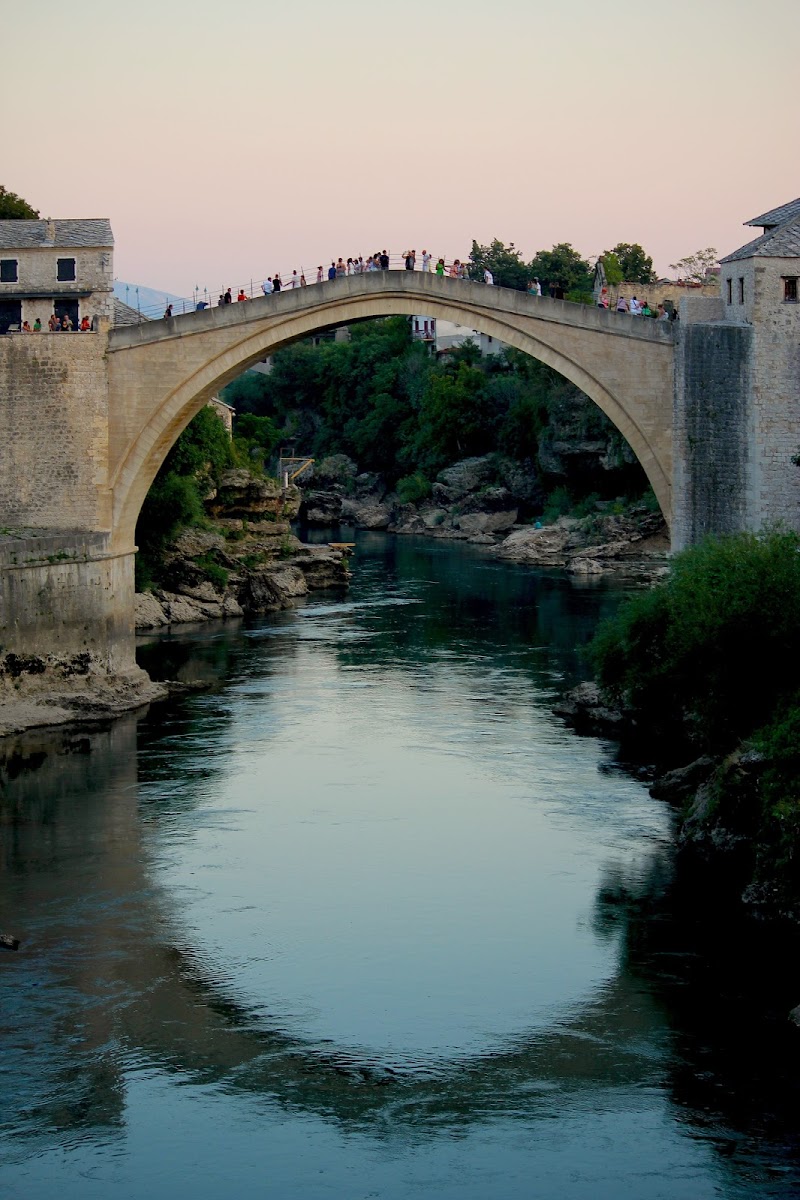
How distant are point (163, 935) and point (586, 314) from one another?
1159 cm

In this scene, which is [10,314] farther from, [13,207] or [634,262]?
[634,262]

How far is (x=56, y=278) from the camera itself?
25.0 m

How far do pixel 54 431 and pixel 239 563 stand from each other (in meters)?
11.1

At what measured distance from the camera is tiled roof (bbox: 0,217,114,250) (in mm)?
25109

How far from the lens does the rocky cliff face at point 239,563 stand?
32.1 metres

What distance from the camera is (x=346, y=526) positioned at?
54562 mm

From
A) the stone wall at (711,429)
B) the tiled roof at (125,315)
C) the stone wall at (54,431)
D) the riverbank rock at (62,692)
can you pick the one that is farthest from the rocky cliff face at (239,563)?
the stone wall at (711,429)

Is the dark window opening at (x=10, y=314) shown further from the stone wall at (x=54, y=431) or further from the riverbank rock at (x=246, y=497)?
the riverbank rock at (x=246, y=497)

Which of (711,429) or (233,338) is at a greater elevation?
(233,338)

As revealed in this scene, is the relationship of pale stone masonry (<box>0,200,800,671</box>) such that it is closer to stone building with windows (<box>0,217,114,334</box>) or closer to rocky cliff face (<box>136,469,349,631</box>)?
stone building with windows (<box>0,217,114,334</box>)

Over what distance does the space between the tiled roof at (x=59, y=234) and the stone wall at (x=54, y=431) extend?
7.01 feet

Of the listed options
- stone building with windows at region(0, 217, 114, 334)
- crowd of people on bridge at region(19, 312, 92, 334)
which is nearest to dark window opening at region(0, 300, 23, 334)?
stone building with windows at region(0, 217, 114, 334)

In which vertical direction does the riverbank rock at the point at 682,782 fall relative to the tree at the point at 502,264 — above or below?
below

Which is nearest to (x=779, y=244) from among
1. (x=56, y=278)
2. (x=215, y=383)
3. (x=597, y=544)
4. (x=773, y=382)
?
(x=773, y=382)
